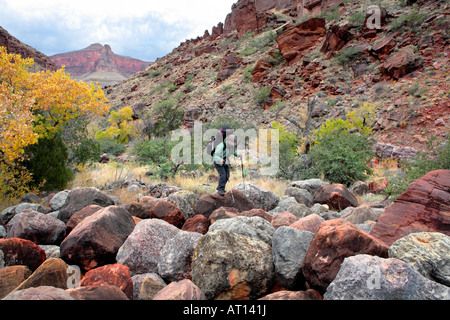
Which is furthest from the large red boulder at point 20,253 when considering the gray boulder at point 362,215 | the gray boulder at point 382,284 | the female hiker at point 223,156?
the gray boulder at point 362,215

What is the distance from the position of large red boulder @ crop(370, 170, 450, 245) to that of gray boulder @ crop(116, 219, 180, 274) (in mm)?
2925

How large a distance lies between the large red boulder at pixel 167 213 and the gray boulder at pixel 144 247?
1159 mm

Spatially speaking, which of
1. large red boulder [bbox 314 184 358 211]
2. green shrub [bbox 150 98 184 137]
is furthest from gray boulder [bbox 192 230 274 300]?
green shrub [bbox 150 98 184 137]

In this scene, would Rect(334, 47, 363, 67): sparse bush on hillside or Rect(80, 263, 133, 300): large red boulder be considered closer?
Rect(80, 263, 133, 300): large red boulder

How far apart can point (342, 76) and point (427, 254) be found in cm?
2376

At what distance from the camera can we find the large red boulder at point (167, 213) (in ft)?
16.6

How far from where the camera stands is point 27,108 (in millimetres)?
6582

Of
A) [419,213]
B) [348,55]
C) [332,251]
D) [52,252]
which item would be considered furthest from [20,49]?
[419,213]

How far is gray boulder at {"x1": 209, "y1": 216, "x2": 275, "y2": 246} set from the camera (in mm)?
3668

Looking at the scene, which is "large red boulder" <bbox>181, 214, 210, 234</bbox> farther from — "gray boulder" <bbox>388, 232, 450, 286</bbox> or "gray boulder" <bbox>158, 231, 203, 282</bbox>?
"gray boulder" <bbox>388, 232, 450, 286</bbox>

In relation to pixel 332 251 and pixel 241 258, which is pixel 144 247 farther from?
pixel 332 251
